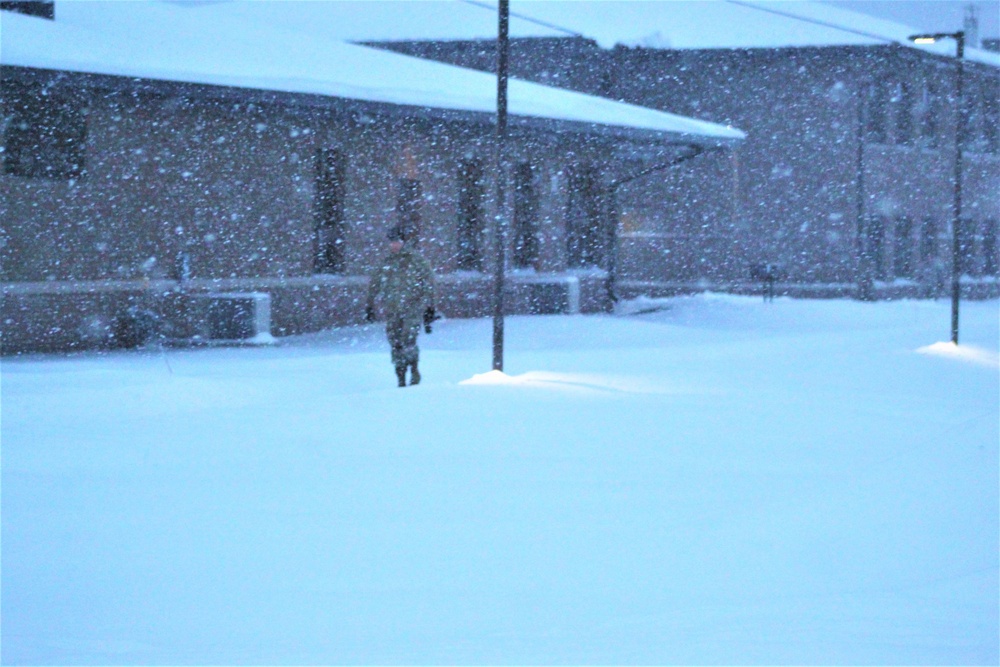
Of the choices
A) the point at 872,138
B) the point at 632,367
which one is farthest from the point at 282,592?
the point at 872,138

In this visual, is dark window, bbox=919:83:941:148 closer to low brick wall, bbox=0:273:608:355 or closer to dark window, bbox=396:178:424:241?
low brick wall, bbox=0:273:608:355

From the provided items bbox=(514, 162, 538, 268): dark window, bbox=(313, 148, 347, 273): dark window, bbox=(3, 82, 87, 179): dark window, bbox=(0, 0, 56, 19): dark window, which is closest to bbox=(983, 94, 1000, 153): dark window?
bbox=(514, 162, 538, 268): dark window

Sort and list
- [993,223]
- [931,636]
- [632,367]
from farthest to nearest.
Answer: [993,223] < [632,367] < [931,636]

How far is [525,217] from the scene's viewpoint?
25234 millimetres

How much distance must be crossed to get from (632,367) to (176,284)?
6649 millimetres

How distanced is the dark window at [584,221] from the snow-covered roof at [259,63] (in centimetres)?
156

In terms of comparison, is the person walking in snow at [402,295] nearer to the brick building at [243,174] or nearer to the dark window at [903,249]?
the brick building at [243,174]

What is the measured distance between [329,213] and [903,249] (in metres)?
20.9

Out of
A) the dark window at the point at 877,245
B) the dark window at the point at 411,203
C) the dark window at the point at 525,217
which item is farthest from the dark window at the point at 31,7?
the dark window at the point at 877,245

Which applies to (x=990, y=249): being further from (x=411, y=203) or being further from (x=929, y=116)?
(x=411, y=203)

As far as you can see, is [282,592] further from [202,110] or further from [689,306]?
[689,306]

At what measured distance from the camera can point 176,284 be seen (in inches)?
715

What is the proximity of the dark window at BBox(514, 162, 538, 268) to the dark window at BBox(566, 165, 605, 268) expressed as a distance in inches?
54.8

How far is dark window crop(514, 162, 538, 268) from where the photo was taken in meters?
24.8
